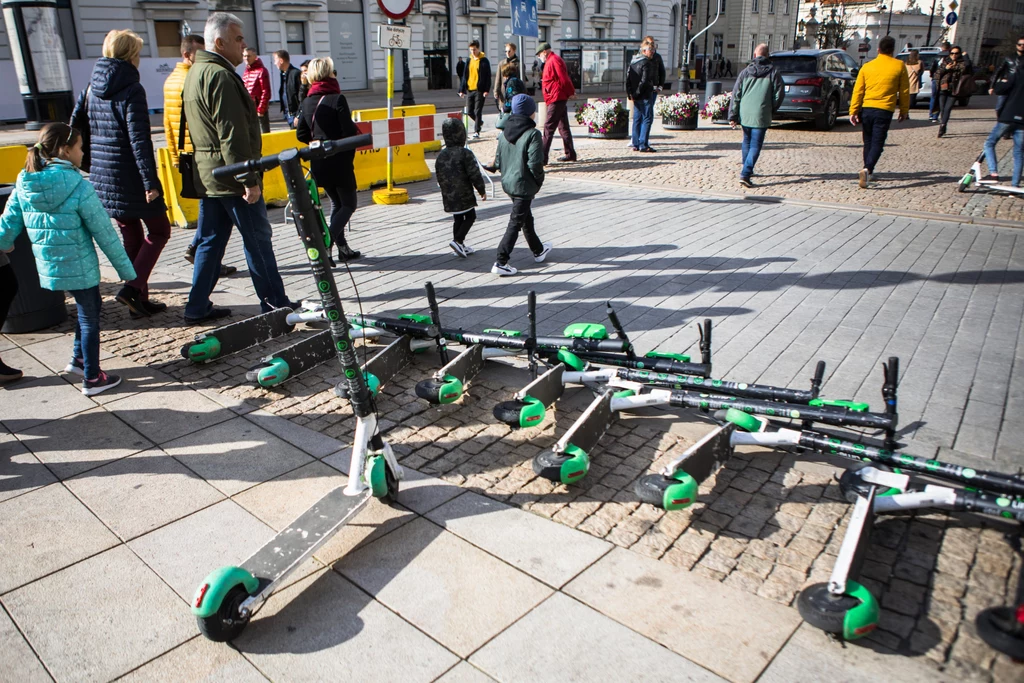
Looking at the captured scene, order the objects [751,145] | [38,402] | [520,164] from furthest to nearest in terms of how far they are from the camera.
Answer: [751,145] < [520,164] < [38,402]

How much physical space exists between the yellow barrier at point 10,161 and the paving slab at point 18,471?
13.2 ft

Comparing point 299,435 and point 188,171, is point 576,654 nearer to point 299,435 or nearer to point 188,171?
point 299,435

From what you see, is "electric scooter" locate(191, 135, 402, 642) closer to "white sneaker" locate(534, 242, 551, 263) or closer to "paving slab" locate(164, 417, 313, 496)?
"paving slab" locate(164, 417, 313, 496)

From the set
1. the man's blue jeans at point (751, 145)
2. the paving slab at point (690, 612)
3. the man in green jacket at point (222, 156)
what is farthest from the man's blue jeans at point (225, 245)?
the man's blue jeans at point (751, 145)

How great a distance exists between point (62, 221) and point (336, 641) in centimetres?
324

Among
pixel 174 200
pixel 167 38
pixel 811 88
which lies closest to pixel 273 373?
pixel 174 200

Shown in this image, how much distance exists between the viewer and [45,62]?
12414 millimetres

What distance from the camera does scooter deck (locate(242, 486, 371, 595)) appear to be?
2773 mm

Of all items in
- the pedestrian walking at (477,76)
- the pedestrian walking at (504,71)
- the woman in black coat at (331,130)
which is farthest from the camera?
the pedestrian walking at (477,76)

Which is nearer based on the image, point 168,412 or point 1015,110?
point 168,412

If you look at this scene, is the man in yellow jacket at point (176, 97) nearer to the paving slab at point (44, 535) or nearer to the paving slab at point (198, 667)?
the paving slab at point (44, 535)

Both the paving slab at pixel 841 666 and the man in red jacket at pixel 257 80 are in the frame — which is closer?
the paving slab at pixel 841 666

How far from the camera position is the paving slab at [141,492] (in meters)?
3.37

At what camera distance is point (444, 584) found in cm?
292
